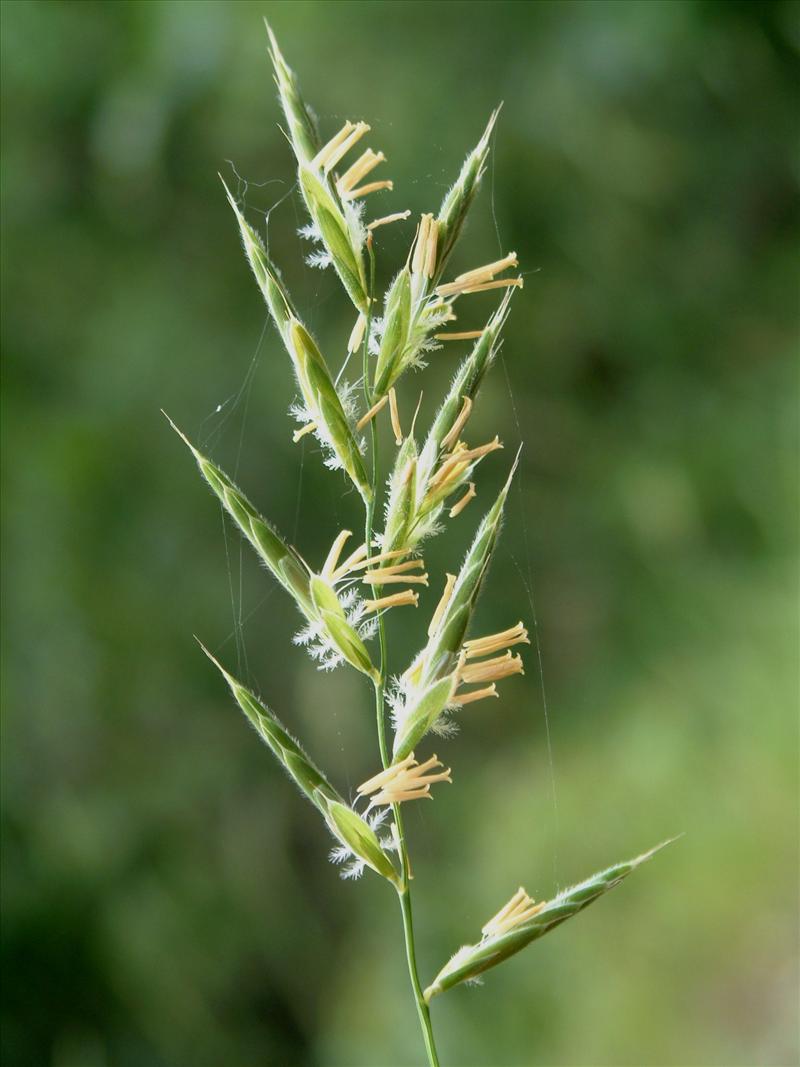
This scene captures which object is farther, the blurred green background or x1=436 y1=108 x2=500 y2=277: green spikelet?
the blurred green background

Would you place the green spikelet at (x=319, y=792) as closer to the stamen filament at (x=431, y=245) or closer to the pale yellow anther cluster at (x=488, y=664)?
the pale yellow anther cluster at (x=488, y=664)

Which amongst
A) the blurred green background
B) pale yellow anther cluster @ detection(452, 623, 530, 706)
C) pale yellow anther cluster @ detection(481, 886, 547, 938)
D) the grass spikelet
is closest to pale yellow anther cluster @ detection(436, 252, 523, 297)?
the grass spikelet

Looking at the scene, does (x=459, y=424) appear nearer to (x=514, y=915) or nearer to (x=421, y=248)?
(x=421, y=248)

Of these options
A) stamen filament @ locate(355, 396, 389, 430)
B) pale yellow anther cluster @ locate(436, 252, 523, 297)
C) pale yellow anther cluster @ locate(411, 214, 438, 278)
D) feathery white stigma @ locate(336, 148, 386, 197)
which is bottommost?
stamen filament @ locate(355, 396, 389, 430)

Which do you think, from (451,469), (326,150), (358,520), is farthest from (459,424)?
(358,520)

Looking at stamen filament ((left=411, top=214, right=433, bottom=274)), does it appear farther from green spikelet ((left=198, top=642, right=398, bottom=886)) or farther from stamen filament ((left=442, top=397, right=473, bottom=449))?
green spikelet ((left=198, top=642, right=398, bottom=886))
